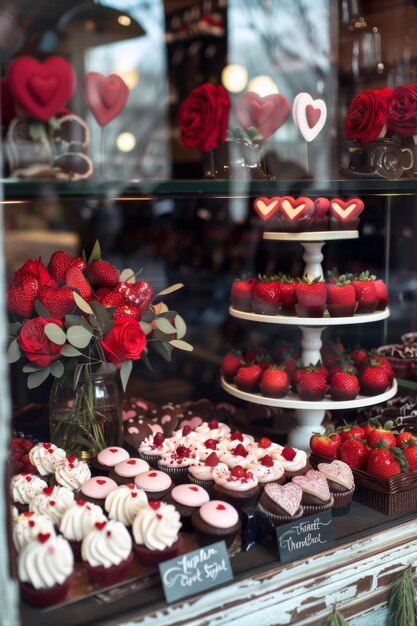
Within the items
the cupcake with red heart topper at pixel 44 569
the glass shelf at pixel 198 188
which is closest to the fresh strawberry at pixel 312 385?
the glass shelf at pixel 198 188

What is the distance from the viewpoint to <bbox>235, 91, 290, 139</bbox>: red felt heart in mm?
1613

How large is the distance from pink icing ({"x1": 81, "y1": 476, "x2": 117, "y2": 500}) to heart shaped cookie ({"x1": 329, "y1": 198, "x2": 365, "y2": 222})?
908 mm

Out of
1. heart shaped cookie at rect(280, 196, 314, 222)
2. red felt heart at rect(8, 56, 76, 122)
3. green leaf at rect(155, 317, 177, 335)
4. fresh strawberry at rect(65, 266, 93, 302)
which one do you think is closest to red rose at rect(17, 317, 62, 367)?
fresh strawberry at rect(65, 266, 93, 302)

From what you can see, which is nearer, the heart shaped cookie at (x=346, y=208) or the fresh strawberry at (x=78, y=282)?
the fresh strawberry at (x=78, y=282)

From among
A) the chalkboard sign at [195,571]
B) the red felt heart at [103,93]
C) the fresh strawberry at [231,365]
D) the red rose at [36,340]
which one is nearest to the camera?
the chalkboard sign at [195,571]

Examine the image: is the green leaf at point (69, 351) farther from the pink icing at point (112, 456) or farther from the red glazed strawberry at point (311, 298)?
the red glazed strawberry at point (311, 298)

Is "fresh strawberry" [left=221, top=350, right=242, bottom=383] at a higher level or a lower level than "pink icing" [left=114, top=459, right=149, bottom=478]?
higher

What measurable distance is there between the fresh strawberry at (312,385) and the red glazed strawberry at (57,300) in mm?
663

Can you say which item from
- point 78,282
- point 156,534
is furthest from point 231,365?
point 156,534

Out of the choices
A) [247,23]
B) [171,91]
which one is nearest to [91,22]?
[171,91]

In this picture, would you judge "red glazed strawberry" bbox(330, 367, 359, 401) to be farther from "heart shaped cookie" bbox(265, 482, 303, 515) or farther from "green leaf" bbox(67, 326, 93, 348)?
"green leaf" bbox(67, 326, 93, 348)

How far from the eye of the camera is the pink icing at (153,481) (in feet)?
4.88

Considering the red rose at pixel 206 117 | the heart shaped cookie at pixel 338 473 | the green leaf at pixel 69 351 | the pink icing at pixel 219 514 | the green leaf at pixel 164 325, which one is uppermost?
the red rose at pixel 206 117

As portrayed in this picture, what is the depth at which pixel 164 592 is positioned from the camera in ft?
4.04
